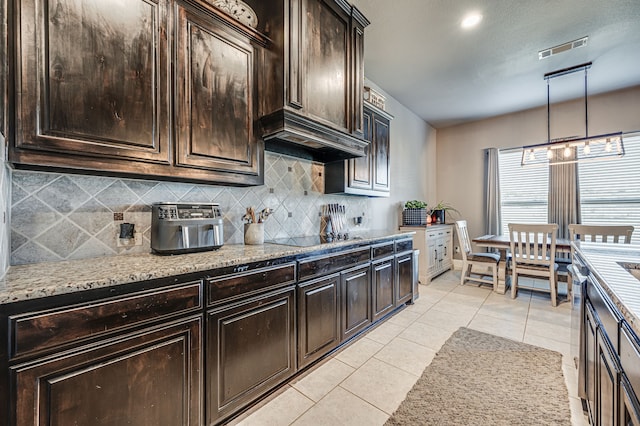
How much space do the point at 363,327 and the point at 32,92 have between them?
266cm

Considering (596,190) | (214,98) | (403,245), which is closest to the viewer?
(214,98)

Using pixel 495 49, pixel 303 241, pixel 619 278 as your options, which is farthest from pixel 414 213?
pixel 619 278

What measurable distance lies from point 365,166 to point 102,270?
102 inches

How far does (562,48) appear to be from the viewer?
2.93 meters

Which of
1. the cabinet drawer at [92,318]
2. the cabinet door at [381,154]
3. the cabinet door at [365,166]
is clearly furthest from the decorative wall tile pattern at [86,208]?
the cabinet door at [381,154]

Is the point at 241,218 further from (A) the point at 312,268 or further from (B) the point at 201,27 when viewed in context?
(B) the point at 201,27

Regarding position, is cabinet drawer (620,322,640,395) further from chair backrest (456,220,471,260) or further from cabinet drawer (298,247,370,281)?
chair backrest (456,220,471,260)

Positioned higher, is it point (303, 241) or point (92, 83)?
point (92, 83)

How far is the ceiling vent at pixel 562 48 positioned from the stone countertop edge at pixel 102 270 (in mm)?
3739

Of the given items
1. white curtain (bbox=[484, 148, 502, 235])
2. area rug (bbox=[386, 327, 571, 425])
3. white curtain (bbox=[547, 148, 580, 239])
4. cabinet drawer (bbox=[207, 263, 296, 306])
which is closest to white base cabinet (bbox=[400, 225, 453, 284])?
white curtain (bbox=[484, 148, 502, 235])

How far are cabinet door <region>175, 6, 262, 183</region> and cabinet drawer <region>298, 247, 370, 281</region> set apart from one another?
75 centimetres

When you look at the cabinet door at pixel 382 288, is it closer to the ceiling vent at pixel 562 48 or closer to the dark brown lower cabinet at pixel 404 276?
the dark brown lower cabinet at pixel 404 276

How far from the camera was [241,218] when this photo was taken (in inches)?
86.2

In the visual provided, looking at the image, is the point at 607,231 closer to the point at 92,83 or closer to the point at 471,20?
the point at 471,20
